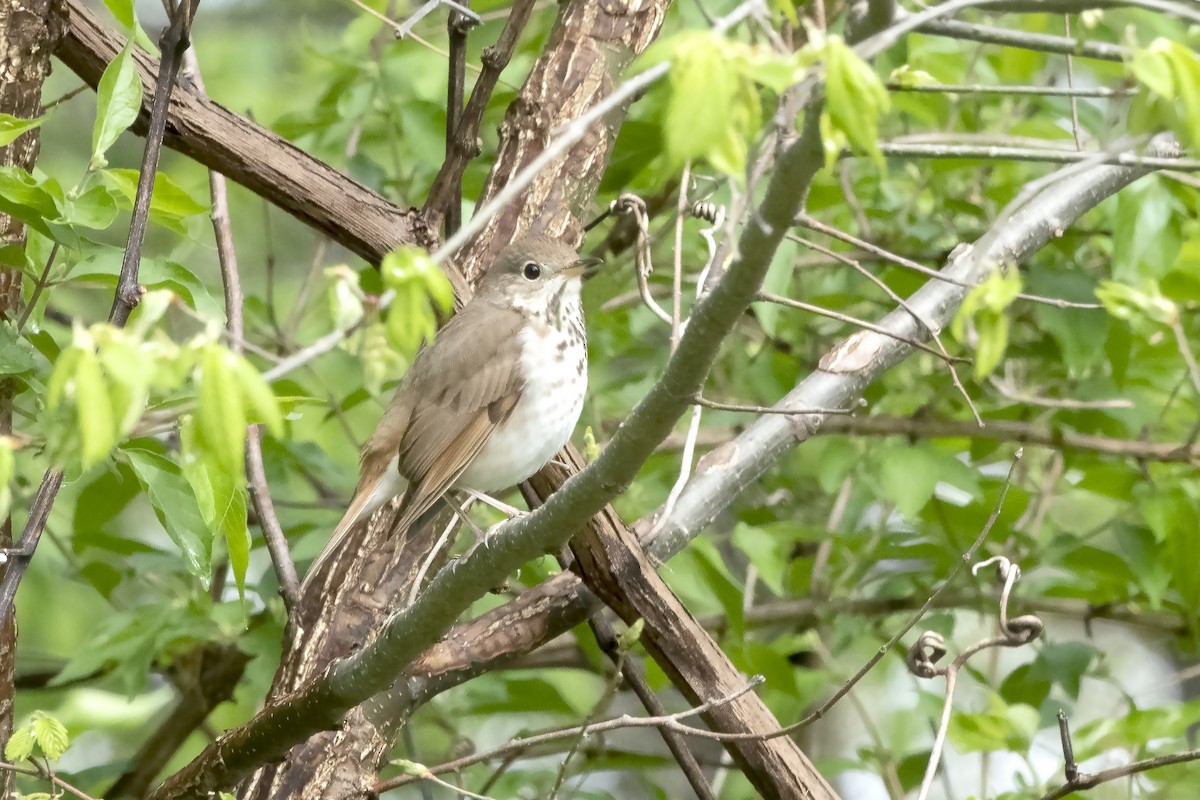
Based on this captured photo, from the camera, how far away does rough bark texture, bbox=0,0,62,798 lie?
331cm

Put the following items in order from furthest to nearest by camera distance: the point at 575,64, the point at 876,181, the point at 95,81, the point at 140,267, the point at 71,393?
the point at 876,181 < the point at 575,64 < the point at 95,81 < the point at 140,267 < the point at 71,393

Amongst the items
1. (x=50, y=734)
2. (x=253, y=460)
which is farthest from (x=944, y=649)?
(x=253, y=460)

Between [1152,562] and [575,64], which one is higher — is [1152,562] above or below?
below

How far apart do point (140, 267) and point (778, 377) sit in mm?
2897

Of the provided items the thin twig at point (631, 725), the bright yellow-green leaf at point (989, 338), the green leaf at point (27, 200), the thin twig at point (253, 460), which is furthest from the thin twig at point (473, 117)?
the bright yellow-green leaf at point (989, 338)

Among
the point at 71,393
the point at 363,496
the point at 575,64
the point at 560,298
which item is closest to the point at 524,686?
the point at 363,496

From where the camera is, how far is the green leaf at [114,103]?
274 cm

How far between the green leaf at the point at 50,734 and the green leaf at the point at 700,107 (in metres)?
1.86

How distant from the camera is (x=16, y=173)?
2.79 meters

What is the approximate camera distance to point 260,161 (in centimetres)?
366

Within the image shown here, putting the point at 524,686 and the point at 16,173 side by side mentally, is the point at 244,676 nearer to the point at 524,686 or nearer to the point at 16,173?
the point at 524,686

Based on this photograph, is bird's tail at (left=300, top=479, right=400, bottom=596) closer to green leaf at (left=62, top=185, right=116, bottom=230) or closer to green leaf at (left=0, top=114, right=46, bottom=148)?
green leaf at (left=62, top=185, right=116, bottom=230)

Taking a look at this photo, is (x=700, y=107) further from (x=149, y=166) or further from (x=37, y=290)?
(x=37, y=290)

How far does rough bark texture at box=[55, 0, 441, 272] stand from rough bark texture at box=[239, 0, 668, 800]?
404 millimetres
